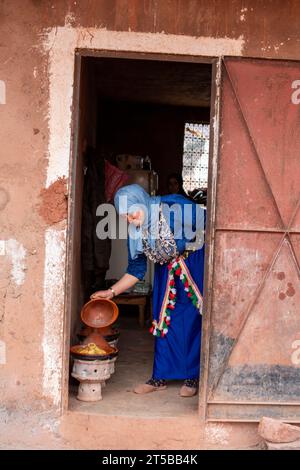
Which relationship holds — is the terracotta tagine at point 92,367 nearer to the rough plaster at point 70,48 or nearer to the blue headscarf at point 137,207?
the blue headscarf at point 137,207

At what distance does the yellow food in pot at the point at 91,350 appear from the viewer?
5062 mm

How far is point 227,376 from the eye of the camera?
4.90 meters

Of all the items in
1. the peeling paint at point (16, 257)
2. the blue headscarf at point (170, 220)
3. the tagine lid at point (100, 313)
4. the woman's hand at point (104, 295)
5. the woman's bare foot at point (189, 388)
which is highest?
the blue headscarf at point (170, 220)

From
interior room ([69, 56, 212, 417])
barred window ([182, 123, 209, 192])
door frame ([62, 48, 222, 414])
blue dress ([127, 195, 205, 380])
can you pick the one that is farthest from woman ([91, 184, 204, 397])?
barred window ([182, 123, 209, 192])

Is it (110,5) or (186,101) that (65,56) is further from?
(186,101)

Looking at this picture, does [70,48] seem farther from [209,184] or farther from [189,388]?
[189,388]

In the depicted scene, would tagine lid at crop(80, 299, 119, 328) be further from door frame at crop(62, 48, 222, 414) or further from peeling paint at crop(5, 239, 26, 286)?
peeling paint at crop(5, 239, 26, 286)

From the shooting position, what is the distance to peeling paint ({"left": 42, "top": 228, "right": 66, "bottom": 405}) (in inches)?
189

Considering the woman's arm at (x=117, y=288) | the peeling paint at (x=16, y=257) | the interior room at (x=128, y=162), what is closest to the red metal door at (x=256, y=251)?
the interior room at (x=128, y=162)

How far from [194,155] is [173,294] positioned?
6.46 m

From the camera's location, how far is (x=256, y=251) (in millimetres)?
4875

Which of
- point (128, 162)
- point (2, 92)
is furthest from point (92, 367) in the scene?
point (128, 162)

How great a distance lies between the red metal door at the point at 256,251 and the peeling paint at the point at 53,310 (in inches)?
42.0
